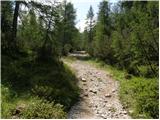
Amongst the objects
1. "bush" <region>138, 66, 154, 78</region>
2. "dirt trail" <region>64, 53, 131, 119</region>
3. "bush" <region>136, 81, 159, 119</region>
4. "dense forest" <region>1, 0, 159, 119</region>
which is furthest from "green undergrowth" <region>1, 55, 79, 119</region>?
"bush" <region>138, 66, 154, 78</region>

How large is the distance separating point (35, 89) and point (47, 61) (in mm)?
6456

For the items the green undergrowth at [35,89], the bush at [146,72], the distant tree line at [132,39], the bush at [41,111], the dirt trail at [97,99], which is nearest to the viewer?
the bush at [41,111]

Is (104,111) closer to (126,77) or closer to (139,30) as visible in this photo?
(139,30)

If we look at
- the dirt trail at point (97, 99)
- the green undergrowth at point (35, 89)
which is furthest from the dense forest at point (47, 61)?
the dirt trail at point (97, 99)

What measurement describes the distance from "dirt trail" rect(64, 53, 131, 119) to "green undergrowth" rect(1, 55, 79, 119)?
0.56 metres

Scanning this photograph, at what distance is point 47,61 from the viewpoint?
2288 cm

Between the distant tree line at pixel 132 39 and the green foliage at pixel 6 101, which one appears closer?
the green foliage at pixel 6 101

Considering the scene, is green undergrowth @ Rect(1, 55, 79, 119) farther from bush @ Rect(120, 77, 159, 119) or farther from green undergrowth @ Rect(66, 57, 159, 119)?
bush @ Rect(120, 77, 159, 119)

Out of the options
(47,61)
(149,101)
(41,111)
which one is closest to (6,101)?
(41,111)

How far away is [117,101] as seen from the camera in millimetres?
18422

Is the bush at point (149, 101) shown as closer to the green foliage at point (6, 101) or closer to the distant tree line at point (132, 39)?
the distant tree line at point (132, 39)

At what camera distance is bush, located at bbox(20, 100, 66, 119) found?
44.0 ft

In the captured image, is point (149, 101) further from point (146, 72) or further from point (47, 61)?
point (47, 61)

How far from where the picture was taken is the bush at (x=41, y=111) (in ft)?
44.0
